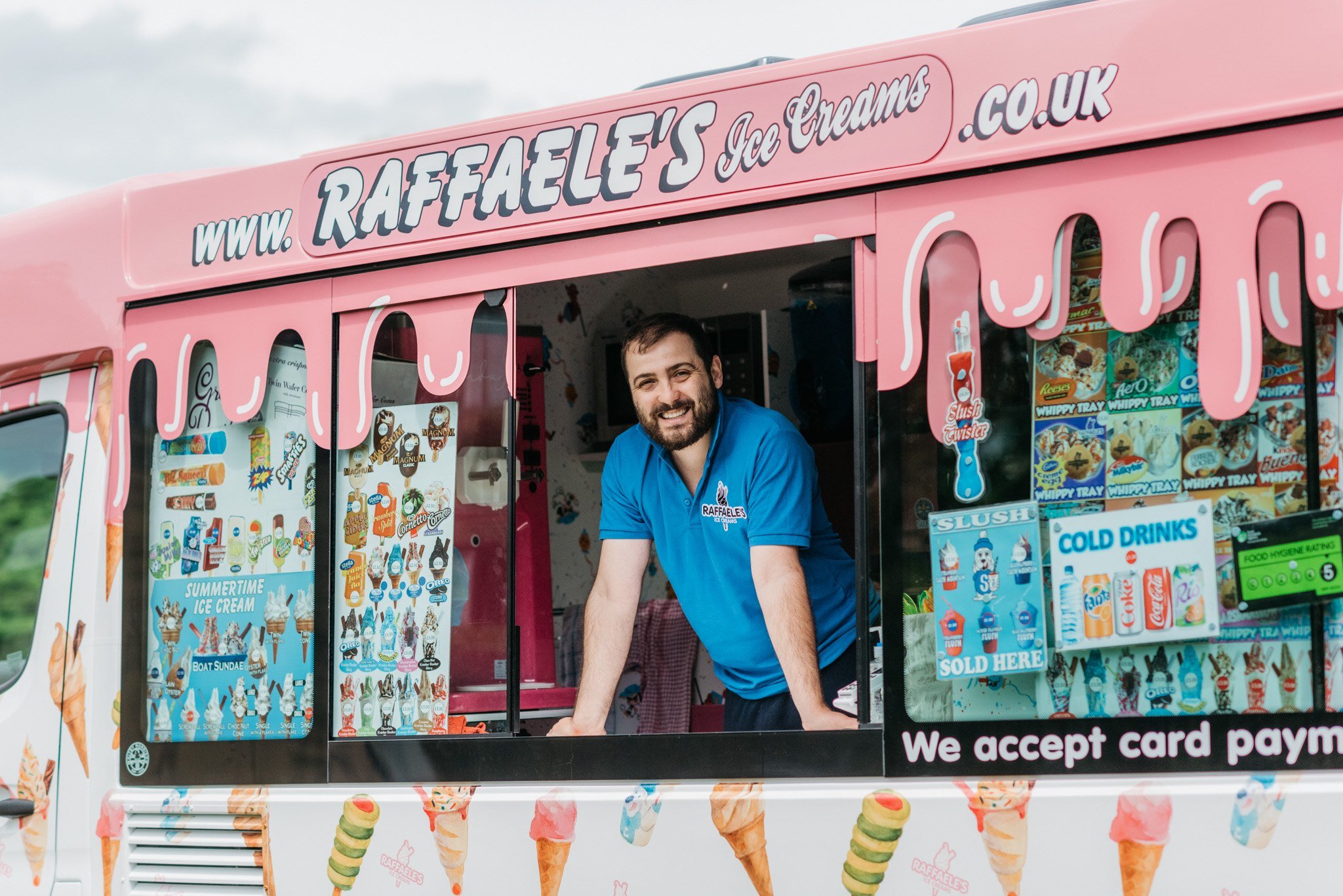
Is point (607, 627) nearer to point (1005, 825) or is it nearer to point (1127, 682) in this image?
point (1005, 825)

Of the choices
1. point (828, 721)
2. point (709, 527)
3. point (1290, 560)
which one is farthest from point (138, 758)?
point (1290, 560)

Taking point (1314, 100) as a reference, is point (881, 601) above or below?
below

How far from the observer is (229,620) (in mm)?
3639

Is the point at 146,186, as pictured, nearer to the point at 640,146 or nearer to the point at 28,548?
the point at 28,548

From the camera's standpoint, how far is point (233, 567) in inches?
144

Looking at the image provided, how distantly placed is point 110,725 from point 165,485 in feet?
2.26

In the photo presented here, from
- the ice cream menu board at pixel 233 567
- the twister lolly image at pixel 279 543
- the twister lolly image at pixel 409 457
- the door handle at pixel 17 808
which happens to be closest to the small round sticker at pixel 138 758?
the ice cream menu board at pixel 233 567

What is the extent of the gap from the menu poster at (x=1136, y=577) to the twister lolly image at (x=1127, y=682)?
0.04 meters

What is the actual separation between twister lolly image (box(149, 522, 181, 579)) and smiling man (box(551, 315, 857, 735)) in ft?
3.88

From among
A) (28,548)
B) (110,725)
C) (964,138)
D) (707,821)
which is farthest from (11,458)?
(964,138)

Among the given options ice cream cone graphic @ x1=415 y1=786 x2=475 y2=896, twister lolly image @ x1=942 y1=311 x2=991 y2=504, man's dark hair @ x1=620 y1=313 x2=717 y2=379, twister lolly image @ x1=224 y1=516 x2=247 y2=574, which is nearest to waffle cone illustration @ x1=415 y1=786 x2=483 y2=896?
ice cream cone graphic @ x1=415 y1=786 x2=475 y2=896

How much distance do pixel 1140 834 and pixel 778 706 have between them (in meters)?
1.38

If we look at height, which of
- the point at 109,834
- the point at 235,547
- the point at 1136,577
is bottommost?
the point at 109,834

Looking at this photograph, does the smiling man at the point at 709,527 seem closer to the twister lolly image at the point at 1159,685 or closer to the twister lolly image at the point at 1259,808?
the twister lolly image at the point at 1159,685
